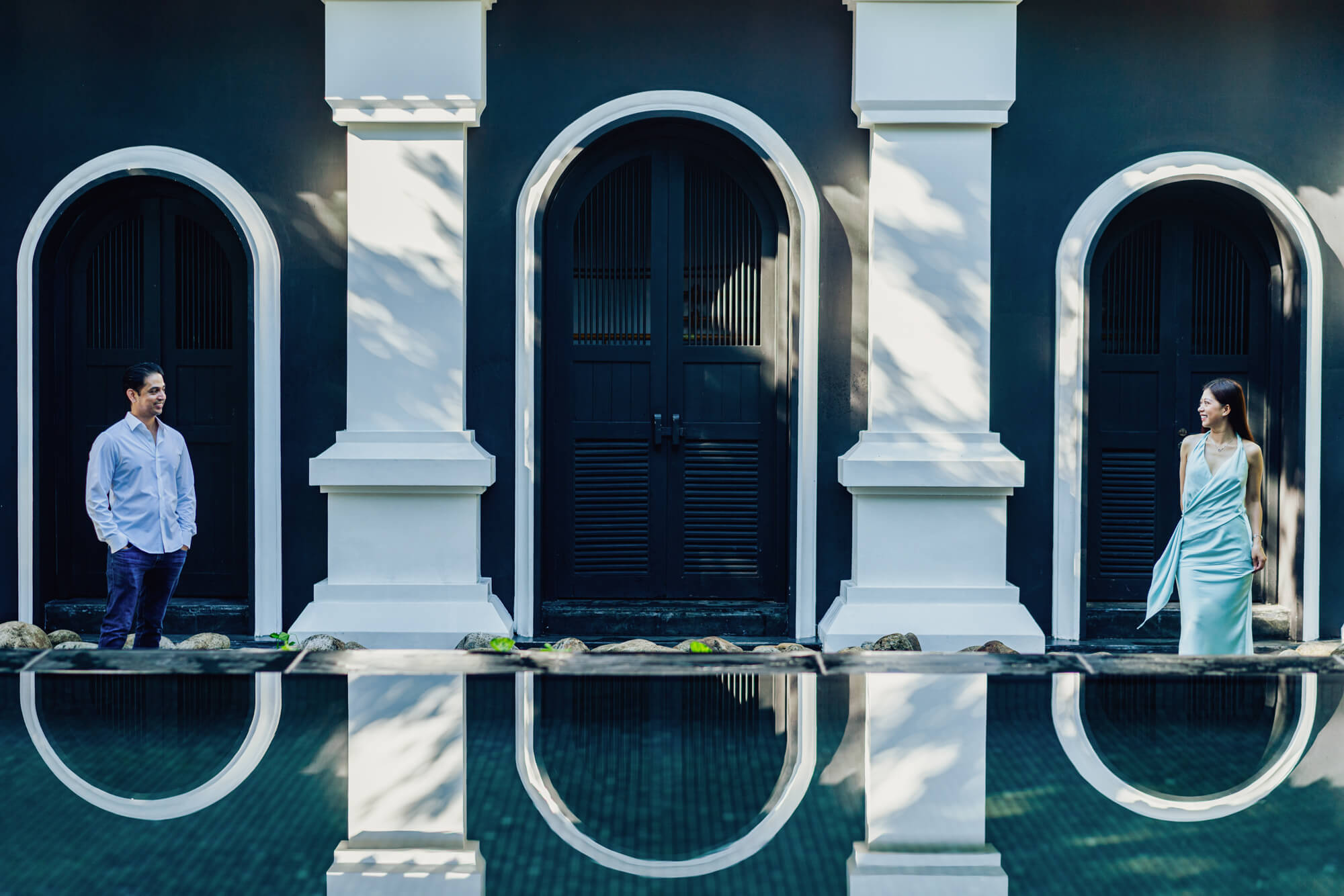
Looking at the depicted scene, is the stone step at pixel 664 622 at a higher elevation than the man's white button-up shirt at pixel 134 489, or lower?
lower

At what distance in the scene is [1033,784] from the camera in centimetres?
224

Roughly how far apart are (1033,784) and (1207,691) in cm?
82

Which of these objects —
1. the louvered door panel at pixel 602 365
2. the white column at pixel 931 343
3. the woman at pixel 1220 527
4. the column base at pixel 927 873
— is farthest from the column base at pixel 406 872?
the louvered door panel at pixel 602 365

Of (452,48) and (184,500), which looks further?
(452,48)

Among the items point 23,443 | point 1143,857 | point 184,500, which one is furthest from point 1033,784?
point 23,443

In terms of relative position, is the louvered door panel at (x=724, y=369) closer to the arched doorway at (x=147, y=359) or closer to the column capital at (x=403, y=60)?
the column capital at (x=403, y=60)

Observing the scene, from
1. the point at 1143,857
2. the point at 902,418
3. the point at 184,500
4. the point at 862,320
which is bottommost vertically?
the point at 1143,857

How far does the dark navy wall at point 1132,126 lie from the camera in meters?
6.50

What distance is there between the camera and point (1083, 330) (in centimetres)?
648

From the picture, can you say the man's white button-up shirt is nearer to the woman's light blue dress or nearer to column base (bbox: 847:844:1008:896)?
column base (bbox: 847:844:1008:896)

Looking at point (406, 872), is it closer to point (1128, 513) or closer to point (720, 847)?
point (720, 847)

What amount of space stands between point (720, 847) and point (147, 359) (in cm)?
608

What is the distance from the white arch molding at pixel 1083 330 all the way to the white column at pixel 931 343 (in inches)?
17.4

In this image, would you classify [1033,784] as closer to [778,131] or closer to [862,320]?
[862,320]
